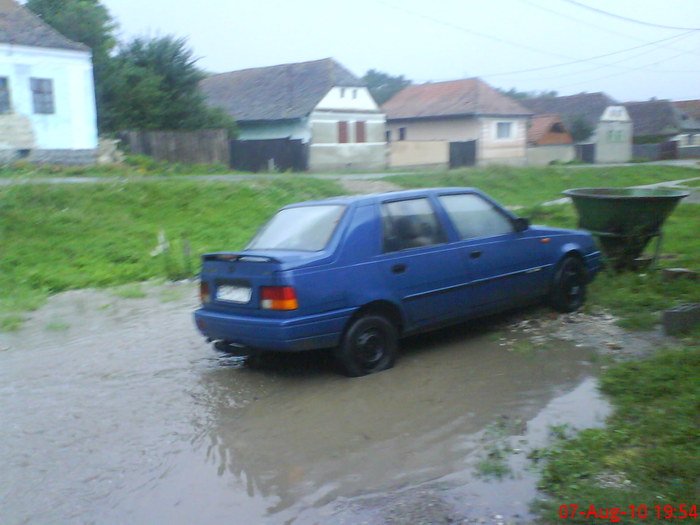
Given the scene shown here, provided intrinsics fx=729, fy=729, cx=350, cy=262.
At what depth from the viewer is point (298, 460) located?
4.77 meters

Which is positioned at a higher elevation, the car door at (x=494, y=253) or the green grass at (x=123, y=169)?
the green grass at (x=123, y=169)

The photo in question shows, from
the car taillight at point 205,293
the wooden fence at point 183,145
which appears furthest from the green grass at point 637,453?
the wooden fence at point 183,145

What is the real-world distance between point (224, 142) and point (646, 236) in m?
26.4

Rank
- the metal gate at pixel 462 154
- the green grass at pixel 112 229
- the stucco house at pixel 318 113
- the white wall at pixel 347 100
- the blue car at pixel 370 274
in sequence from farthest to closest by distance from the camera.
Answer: the metal gate at pixel 462 154 → the white wall at pixel 347 100 → the stucco house at pixel 318 113 → the green grass at pixel 112 229 → the blue car at pixel 370 274

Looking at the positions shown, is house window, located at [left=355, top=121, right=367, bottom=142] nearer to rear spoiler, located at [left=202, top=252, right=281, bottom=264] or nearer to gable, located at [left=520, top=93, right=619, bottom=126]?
gable, located at [left=520, top=93, right=619, bottom=126]

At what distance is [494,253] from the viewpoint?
738 centimetres

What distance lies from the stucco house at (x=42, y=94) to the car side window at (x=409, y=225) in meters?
23.2

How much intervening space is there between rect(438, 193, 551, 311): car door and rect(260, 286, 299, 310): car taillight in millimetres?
1969

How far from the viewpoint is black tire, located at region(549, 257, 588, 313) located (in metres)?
Answer: 8.03

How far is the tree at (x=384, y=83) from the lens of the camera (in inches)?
→ 3917

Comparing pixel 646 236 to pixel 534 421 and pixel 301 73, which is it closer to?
pixel 534 421

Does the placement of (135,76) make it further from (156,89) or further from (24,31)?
(24,31)

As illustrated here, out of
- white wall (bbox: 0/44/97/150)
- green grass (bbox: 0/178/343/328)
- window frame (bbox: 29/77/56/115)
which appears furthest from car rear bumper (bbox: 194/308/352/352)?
window frame (bbox: 29/77/56/115)

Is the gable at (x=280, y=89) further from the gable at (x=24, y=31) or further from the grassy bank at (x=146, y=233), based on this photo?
the grassy bank at (x=146, y=233)
